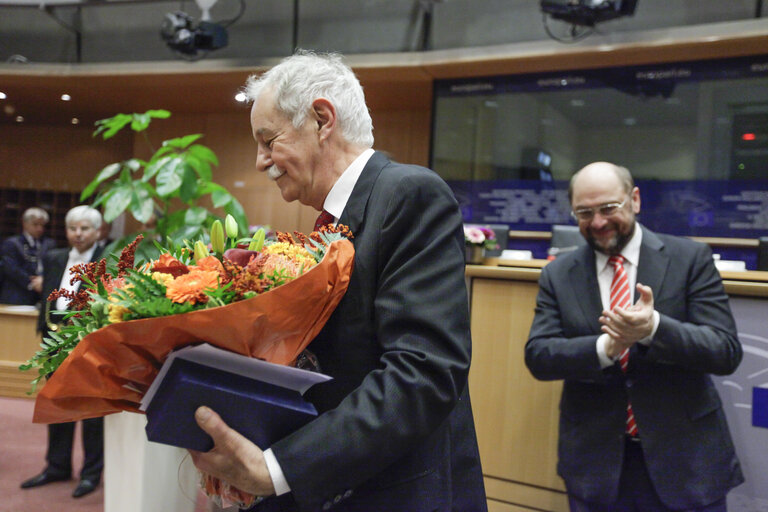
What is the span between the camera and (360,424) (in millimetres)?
947

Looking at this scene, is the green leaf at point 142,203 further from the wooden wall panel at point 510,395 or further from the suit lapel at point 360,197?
the suit lapel at point 360,197

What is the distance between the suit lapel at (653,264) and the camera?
6.81 feet

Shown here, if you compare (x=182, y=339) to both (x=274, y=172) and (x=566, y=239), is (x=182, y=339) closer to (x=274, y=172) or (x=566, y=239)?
(x=274, y=172)

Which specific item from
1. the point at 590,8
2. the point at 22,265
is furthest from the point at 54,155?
the point at 590,8

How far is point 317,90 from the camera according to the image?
3.81 ft

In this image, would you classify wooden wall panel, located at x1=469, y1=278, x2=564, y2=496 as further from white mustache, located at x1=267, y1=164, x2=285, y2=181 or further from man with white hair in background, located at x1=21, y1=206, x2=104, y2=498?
man with white hair in background, located at x1=21, y1=206, x2=104, y2=498

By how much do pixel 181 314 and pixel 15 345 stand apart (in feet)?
19.3

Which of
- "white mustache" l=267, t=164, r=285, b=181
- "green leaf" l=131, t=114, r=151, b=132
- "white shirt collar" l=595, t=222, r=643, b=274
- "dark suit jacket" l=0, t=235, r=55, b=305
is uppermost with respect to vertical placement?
"green leaf" l=131, t=114, r=151, b=132

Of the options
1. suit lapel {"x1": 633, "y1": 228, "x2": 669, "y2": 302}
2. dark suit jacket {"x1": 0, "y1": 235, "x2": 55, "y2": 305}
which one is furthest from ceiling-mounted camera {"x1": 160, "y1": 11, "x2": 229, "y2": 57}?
suit lapel {"x1": 633, "y1": 228, "x2": 669, "y2": 302}

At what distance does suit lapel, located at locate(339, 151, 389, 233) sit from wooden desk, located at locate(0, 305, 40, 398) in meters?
5.55

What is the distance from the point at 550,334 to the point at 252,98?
129 cm

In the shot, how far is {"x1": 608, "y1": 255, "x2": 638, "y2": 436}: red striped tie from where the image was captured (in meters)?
2.03

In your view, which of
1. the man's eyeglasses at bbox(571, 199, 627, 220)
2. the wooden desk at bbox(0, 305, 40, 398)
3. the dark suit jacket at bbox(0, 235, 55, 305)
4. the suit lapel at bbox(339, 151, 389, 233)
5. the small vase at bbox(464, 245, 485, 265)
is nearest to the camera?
the suit lapel at bbox(339, 151, 389, 233)

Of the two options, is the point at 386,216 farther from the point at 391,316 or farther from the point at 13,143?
the point at 13,143
